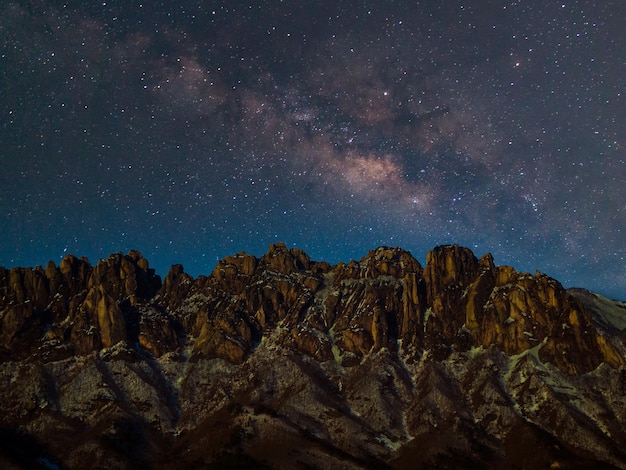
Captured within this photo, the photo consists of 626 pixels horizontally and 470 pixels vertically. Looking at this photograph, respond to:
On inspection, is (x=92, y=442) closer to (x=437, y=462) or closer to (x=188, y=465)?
(x=188, y=465)

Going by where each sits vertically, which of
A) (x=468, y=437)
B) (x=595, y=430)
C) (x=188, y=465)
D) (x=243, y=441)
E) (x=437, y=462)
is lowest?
(x=188, y=465)

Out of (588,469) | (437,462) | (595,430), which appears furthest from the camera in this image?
(595,430)

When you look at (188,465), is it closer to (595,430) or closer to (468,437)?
(468,437)

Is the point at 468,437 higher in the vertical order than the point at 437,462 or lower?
higher

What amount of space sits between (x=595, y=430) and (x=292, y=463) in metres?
121

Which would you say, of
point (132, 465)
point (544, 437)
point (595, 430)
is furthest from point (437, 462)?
point (132, 465)

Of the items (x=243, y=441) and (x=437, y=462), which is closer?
(x=437, y=462)

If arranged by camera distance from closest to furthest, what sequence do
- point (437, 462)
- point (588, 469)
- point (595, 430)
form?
point (588, 469), point (437, 462), point (595, 430)

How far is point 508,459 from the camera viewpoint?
606 ft

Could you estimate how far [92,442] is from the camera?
7790 inches

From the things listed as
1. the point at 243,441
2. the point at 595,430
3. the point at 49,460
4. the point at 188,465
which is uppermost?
the point at 595,430

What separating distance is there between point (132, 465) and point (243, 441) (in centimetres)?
4236

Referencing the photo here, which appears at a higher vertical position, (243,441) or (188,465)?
(243,441)

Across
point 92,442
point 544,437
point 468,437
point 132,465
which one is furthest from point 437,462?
point 92,442
